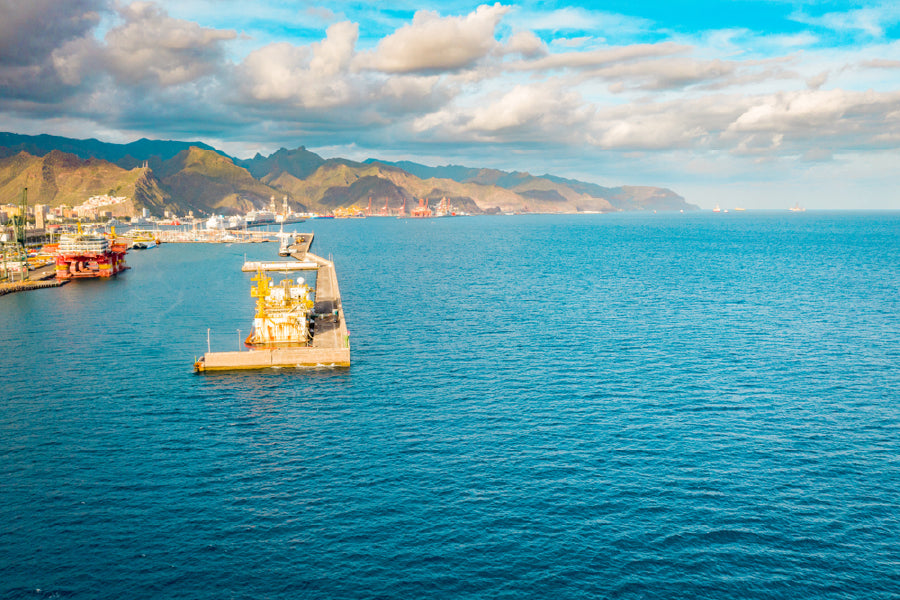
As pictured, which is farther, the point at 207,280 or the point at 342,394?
the point at 207,280

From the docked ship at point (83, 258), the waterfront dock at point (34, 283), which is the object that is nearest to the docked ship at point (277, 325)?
the waterfront dock at point (34, 283)

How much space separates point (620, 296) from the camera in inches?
5438

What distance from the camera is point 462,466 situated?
2052 inches

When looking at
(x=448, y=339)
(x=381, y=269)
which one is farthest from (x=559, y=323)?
(x=381, y=269)

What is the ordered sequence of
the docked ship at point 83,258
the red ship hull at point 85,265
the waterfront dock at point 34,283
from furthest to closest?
the docked ship at point 83,258 < the red ship hull at point 85,265 < the waterfront dock at point 34,283

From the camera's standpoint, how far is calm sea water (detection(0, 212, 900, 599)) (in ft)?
126

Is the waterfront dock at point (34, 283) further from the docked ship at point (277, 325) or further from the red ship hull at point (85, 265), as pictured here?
the docked ship at point (277, 325)

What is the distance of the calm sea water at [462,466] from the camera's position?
38.5 m

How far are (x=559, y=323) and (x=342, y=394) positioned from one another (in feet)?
163

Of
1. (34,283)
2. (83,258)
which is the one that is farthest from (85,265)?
(34,283)

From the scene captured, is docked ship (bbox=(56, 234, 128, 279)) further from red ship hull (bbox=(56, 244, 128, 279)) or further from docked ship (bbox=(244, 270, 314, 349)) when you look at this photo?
docked ship (bbox=(244, 270, 314, 349))

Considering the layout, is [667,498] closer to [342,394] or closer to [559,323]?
[342,394]

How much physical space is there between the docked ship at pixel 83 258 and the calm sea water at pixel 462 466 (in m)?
84.7

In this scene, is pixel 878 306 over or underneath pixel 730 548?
over
